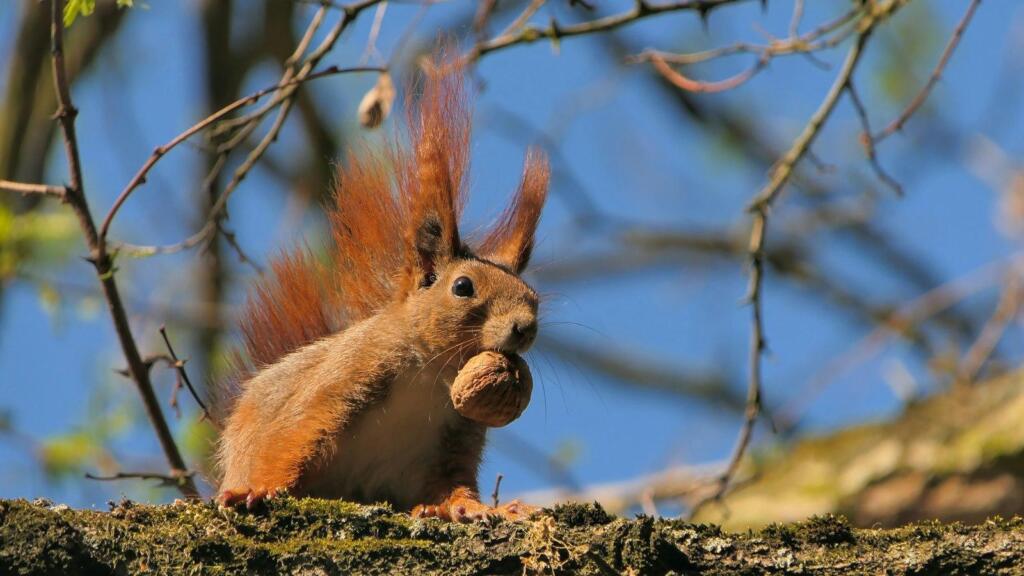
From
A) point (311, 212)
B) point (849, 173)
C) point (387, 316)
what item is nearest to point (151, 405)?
point (387, 316)

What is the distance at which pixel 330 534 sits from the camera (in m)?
2.18

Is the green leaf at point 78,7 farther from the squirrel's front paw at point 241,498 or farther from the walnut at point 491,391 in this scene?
the walnut at point 491,391

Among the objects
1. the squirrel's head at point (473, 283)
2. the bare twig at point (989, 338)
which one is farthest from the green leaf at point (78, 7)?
the bare twig at point (989, 338)

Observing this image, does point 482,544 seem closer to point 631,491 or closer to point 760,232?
point 760,232

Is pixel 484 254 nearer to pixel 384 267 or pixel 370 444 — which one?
pixel 384 267

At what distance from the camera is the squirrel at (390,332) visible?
113 inches

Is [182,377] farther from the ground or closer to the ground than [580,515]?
farther from the ground

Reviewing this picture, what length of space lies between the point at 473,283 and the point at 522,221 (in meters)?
0.33

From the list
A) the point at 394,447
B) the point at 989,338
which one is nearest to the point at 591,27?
the point at 394,447

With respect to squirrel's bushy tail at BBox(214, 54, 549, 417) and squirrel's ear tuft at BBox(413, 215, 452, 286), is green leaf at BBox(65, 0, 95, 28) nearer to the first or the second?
squirrel's bushy tail at BBox(214, 54, 549, 417)

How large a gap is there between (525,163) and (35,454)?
86.4 inches

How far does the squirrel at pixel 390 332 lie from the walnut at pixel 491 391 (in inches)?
6.0

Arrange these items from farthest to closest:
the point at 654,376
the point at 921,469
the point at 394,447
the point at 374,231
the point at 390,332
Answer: the point at 654,376, the point at 921,469, the point at 374,231, the point at 390,332, the point at 394,447

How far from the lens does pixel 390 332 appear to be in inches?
120
